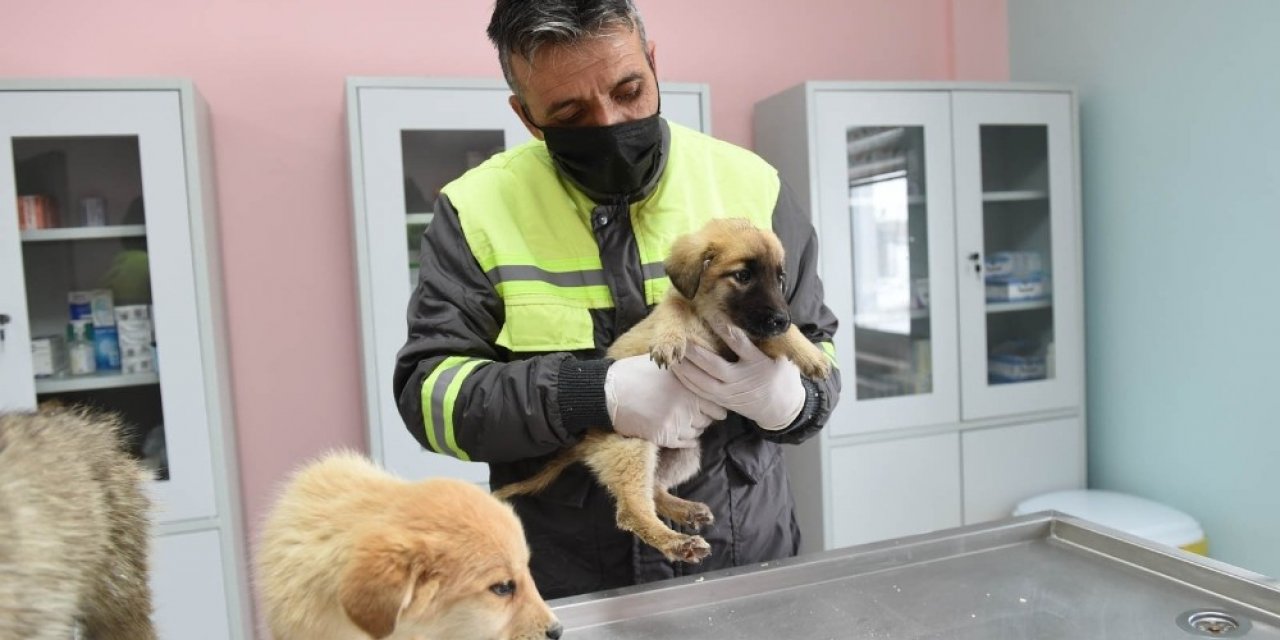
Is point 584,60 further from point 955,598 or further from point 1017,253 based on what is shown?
point 1017,253

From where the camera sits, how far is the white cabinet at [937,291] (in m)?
3.38

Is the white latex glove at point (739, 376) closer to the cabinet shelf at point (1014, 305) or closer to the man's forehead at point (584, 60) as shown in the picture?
the man's forehead at point (584, 60)

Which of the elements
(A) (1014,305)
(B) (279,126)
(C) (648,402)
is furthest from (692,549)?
(A) (1014,305)

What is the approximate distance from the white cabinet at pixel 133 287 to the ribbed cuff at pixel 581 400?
2000 millimetres

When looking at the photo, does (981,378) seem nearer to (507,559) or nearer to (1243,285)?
(1243,285)

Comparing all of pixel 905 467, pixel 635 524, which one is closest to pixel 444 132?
pixel 635 524

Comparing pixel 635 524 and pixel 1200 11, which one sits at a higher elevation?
pixel 1200 11

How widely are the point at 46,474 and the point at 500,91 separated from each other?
244 cm

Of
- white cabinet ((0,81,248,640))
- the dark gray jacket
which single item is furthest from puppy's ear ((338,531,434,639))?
white cabinet ((0,81,248,640))

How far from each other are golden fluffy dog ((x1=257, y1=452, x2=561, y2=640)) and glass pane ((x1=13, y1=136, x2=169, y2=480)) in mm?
2152

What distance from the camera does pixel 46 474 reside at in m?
0.76

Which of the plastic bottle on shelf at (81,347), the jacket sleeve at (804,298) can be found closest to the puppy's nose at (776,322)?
the jacket sleeve at (804,298)

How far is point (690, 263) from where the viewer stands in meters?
1.29

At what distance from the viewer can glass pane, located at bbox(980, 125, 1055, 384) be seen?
3670 mm
